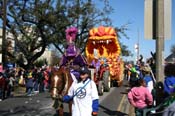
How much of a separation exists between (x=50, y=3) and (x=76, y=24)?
12.6 ft

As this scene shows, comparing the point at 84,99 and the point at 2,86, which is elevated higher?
the point at 84,99

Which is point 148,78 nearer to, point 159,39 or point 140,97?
point 140,97

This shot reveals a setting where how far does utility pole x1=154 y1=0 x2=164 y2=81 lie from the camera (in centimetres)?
954

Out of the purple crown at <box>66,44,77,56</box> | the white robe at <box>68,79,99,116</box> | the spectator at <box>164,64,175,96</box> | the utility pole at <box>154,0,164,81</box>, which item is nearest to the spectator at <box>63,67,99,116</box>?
the white robe at <box>68,79,99,116</box>

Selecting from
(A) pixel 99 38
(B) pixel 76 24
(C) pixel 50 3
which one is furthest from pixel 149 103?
(B) pixel 76 24

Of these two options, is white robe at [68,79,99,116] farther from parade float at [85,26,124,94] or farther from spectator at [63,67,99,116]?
parade float at [85,26,124,94]

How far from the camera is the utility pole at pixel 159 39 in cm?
954

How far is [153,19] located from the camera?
9.84m

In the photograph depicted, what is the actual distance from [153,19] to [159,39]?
49 centimetres

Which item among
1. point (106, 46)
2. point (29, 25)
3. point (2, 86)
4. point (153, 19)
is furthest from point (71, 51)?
point (29, 25)

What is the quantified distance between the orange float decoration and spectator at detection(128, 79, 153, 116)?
17.1 m

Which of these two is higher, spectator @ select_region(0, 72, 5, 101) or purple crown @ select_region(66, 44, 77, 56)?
purple crown @ select_region(66, 44, 77, 56)

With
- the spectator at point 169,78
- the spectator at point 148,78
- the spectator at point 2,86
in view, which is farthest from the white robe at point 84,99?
the spectator at point 2,86

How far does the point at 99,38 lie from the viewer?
28.4m
